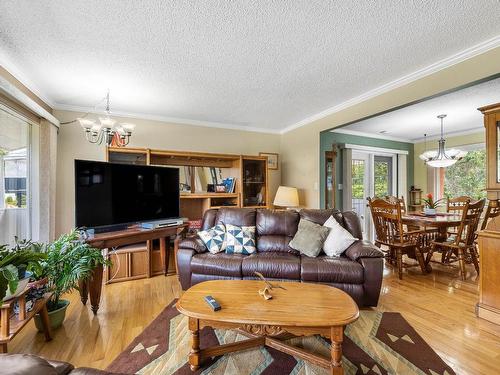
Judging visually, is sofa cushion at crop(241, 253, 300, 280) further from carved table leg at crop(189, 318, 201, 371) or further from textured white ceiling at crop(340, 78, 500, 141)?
textured white ceiling at crop(340, 78, 500, 141)

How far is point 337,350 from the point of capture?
4.55 feet

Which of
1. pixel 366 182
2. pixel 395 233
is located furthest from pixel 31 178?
pixel 366 182

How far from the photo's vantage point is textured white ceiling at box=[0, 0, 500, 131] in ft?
5.47

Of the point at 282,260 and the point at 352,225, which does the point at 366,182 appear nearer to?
the point at 352,225

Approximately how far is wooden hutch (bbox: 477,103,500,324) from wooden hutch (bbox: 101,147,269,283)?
2942mm

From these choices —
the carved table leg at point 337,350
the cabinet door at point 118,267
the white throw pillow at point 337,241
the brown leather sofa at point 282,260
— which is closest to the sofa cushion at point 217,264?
the brown leather sofa at point 282,260

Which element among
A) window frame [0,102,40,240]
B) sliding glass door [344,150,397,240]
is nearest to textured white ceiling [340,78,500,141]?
sliding glass door [344,150,397,240]

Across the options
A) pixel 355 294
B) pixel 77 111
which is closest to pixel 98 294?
pixel 355 294

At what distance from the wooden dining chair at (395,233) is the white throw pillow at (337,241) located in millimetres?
876

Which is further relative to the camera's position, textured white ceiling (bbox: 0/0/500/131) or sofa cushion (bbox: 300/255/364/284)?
sofa cushion (bbox: 300/255/364/284)

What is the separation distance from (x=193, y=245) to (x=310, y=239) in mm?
1317

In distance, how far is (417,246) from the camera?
325 centimetres

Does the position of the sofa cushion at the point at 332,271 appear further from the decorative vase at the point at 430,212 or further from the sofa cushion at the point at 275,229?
the decorative vase at the point at 430,212

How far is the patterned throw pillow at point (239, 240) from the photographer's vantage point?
2783 millimetres
